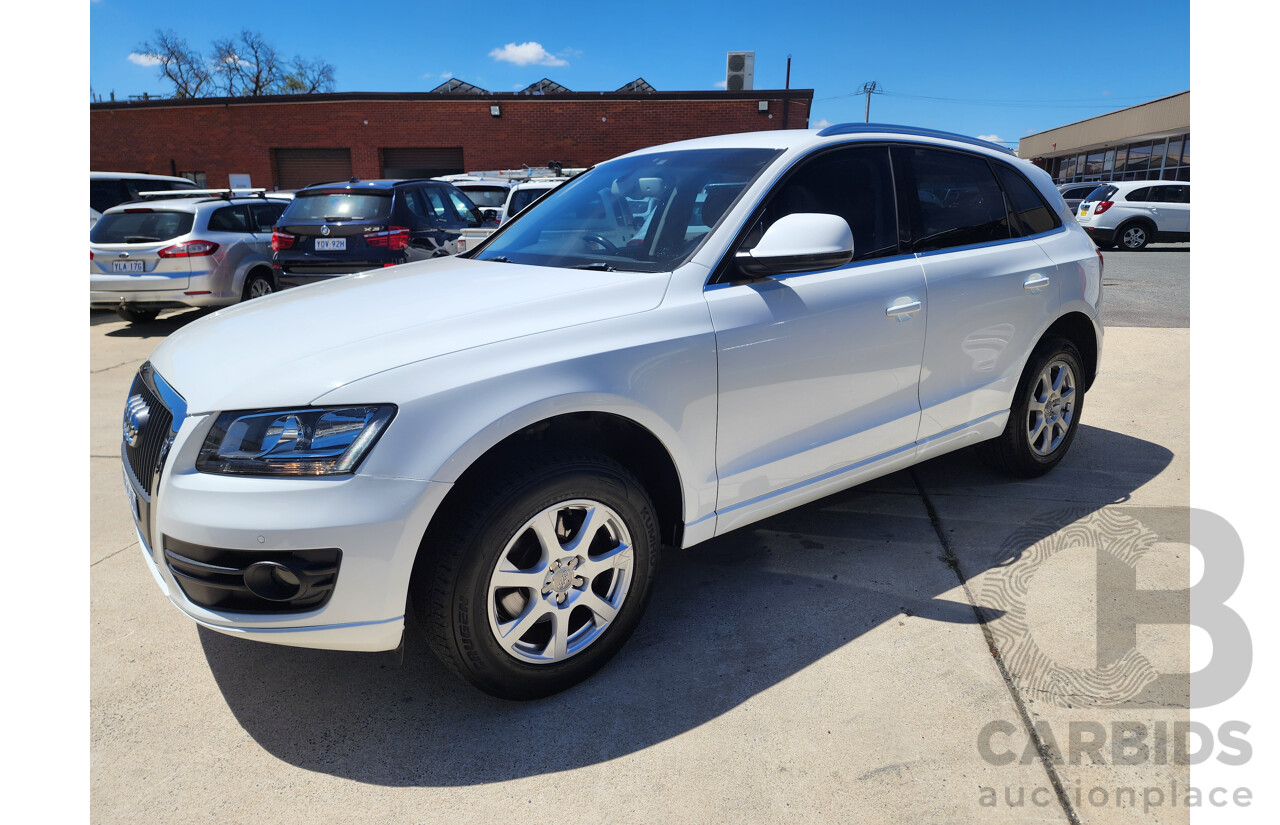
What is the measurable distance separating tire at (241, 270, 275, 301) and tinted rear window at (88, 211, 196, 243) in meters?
0.89

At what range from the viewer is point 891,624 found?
2.95m

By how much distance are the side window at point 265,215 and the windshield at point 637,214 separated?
25.7ft

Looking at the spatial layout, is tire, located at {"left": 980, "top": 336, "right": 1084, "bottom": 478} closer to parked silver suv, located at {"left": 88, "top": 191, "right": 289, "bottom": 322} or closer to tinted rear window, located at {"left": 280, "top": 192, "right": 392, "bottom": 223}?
tinted rear window, located at {"left": 280, "top": 192, "right": 392, "bottom": 223}

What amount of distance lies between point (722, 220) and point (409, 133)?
27.2 m

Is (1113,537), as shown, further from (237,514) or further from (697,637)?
(237,514)

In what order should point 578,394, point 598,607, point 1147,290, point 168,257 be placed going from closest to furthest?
point 578,394, point 598,607, point 168,257, point 1147,290

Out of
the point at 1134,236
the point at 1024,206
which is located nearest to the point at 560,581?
the point at 1024,206

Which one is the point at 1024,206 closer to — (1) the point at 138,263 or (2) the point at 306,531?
(2) the point at 306,531

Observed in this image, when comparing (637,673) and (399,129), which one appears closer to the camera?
(637,673)

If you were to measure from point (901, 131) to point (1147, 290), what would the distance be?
1038 cm

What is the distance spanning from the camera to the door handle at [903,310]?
10.3 ft

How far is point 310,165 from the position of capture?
2812 cm

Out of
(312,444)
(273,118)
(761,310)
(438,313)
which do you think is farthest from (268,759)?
(273,118)

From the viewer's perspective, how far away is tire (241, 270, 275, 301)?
977cm
